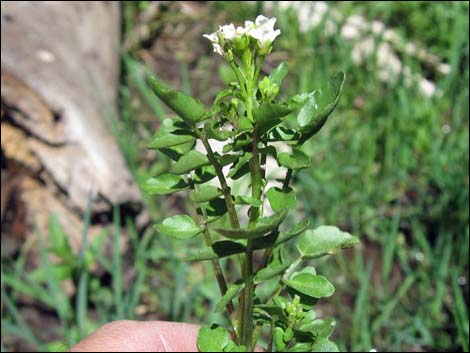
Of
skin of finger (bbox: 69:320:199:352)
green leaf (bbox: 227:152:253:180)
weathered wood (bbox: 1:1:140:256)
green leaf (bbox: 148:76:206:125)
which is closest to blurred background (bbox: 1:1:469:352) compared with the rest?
weathered wood (bbox: 1:1:140:256)

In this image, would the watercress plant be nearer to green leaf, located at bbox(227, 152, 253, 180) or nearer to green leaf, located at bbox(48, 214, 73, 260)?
green leaf, located at bbox(227, 152, 253, 180)

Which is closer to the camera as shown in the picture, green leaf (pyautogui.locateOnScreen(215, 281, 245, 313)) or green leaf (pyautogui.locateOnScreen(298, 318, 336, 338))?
green leaf (pyautogui.locateOnScreen(215, 281, 245, 313))

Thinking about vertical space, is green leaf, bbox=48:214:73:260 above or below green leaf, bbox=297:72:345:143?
below

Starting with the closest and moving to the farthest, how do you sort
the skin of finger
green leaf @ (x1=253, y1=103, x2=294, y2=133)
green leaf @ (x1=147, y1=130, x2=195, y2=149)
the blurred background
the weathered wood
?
green leaf @ (x1=253, y1=103, x2=294, y2=133) → green leaf @ (x1=147, y1=130, x2=195, y2=149) → the skin of finger → the blurred background → the weathered wood

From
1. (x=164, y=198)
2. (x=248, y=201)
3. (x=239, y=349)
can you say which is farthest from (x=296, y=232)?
(x=164, y=198)

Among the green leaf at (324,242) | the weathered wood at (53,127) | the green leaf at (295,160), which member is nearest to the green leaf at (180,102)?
the green leaf at (295,160)

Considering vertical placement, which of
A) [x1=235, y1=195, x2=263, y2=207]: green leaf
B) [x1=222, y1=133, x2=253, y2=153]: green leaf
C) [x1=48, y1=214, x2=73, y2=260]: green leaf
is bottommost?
[x1=48, y1=214, x2=73, y2=260]: green leaf

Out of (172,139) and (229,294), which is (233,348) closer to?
(229,294)
